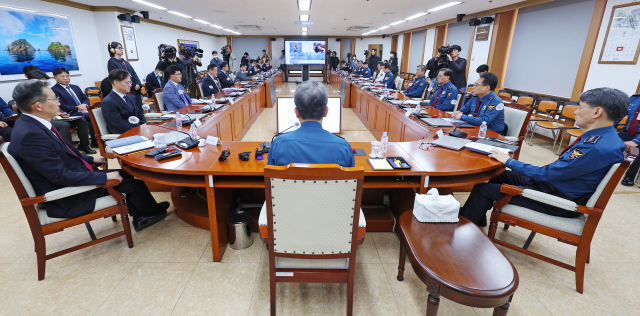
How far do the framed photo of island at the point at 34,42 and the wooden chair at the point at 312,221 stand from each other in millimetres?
6452

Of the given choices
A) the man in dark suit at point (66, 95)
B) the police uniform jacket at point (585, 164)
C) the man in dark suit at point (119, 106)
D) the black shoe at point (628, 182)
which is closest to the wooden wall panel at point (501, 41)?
the black shoe at point (628, 182)

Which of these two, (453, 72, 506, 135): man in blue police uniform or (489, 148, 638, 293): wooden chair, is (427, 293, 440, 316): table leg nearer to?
(489, 148, 638, 293): wooden chair

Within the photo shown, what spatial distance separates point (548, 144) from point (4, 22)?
31.3ft

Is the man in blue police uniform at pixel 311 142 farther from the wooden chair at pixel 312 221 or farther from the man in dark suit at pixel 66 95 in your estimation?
the man in dark suit at pixel 66 95

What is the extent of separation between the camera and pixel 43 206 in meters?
1.77

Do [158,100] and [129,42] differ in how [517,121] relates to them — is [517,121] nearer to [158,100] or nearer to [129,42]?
[158,100]

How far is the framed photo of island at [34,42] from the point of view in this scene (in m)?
4.86

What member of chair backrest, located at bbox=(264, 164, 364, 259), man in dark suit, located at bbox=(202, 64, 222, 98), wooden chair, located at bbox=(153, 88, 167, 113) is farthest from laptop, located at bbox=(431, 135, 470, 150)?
man in dark suit, located at bbox=(202, 64, 222, 98)

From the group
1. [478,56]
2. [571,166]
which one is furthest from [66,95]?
[478,56]

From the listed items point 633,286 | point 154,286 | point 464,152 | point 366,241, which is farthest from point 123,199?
point 633,286

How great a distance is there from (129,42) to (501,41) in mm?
9568

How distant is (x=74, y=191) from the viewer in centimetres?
173

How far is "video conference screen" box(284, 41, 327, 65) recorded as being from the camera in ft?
49.7

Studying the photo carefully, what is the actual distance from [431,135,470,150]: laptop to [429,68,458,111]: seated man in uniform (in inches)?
73.0
